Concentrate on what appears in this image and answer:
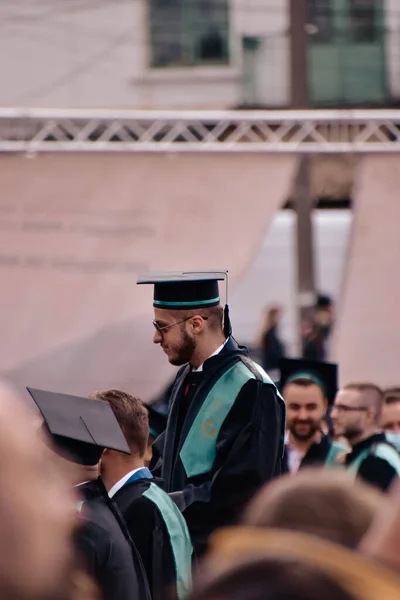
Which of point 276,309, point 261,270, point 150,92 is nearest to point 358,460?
point 276,309

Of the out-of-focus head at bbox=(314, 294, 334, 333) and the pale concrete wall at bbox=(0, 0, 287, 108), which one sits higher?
the pale concrete wall at bbox=(0, 0, 287, 108)

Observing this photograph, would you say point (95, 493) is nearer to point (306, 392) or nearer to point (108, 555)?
point (108, 555)

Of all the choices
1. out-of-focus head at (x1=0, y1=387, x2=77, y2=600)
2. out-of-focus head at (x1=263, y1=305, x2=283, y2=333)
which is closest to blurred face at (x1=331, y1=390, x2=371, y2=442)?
out-of-focus head at (x1=0, y1=387, x2=77, y2=600)

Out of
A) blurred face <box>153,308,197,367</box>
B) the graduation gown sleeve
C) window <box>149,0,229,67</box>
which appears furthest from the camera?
window <box>149,0,229,67</box>

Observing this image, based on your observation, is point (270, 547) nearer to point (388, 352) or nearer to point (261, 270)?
point (388, 352)

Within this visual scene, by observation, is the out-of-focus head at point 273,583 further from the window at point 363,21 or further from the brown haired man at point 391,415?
the window at point 363,21

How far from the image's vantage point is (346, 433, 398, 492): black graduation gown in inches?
246

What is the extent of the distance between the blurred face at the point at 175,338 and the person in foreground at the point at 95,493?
807mm

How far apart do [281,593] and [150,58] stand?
20.6m

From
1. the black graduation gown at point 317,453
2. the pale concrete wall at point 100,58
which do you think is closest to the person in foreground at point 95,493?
the black graduation gown at point 317,453

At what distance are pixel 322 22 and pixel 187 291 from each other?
17986 millimetres

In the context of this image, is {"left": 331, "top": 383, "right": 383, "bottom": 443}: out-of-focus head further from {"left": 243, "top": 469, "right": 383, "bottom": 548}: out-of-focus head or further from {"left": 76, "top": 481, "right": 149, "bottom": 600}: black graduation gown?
{"left": 243, "top": 469, "right": 383, "bottom": 548}: out-of-focus head

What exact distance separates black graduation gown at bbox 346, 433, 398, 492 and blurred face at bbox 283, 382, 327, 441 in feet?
0.94

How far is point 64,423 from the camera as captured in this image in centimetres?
356
